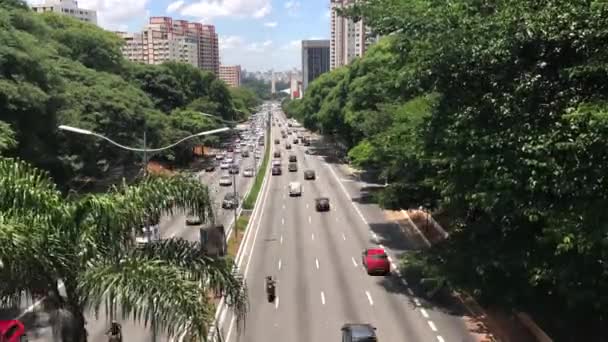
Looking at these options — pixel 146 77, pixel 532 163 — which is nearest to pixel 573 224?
pixel 532 163

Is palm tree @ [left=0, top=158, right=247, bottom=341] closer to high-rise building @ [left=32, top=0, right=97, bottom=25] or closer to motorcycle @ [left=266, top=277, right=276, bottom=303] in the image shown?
motorcycle @ [left=266, top=277, right=276, bottom=303]

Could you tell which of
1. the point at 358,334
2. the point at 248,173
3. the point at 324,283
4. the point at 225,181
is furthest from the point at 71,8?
the point at 358,334

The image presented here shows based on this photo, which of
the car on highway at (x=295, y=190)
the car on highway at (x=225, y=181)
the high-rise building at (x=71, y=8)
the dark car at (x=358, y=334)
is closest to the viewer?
the dark car at (x=358, y=334)

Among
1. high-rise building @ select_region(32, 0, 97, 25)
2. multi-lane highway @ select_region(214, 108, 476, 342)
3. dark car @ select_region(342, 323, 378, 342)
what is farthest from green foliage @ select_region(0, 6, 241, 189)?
high-rise building @ select_region(32, 0, 97, 25)

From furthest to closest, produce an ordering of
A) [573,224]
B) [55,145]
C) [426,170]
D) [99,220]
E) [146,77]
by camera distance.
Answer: [146,77]
[55,145]
[426,170]
[573,224]
[99,220]

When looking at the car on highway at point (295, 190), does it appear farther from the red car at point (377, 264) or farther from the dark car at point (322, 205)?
the red car at point (377, 264)

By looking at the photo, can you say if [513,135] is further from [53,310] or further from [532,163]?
[53,310]

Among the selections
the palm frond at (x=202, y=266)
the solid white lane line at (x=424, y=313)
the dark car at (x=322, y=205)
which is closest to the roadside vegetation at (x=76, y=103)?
the palm frond at (x=202, y=266)
